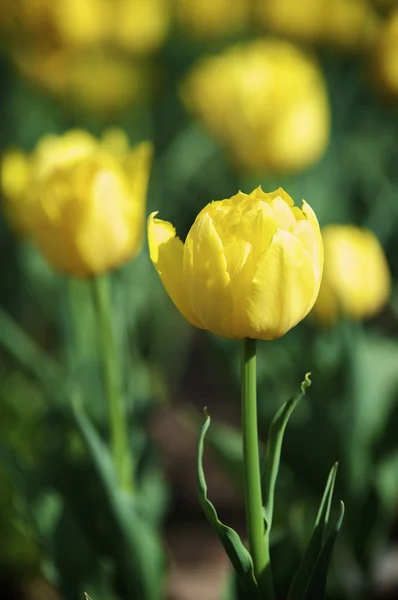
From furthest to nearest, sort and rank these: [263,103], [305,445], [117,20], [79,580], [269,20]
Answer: [269,20] < [117,20] < [263,103] < [305,445] < [79,580]

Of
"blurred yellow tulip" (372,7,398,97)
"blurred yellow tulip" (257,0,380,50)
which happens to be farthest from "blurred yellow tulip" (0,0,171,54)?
"blurred yellow tulip" (372,7,398,97)

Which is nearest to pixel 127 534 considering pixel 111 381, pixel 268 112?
pixel 111 381

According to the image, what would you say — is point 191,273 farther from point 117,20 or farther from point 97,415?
point 117,20

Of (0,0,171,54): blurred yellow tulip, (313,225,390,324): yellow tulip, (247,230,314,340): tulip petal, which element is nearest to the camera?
(247,230,314,340): tulip petal

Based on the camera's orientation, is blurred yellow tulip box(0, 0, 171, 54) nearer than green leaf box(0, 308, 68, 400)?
No

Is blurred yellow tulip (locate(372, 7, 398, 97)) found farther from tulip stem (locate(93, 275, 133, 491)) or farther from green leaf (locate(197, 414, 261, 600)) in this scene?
green leaf (locate(197, 414, 261, 600))

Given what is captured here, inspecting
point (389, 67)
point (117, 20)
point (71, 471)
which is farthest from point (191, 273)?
point (117, 20)

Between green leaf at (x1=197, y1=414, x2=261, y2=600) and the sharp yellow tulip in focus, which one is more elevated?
the sharp yellow tulip in focus

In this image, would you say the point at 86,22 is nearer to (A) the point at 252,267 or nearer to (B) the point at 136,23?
(B) the point at 136,23

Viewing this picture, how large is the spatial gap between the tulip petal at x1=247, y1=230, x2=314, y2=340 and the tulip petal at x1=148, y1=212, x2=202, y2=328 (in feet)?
0.16

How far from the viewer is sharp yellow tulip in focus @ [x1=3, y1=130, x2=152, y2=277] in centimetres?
84

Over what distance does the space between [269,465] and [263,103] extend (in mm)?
826

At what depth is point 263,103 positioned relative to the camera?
1.31 metres

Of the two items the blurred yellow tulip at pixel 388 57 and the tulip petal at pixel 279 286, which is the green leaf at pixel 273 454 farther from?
the blurred yellow tulip at pixel 388 57
